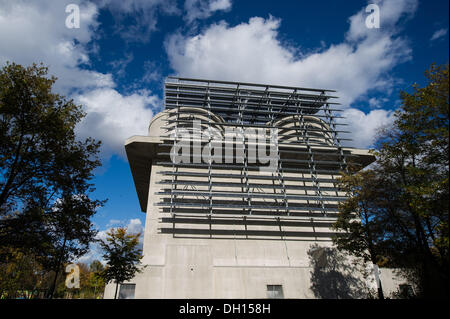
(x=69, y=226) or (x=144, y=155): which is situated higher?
(x=144, y=155)

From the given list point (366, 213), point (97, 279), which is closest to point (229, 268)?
point (97, 279)

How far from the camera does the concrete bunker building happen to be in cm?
2078

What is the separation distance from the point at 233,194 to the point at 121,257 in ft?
35.9

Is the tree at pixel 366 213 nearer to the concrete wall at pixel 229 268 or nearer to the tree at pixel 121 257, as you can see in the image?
the concrete wall at pixel 229 268

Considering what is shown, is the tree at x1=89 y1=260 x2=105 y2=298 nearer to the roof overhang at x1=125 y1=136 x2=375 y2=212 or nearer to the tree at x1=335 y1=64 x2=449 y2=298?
the roof overhang at x1=125 y1=136 x2=375 y2=212

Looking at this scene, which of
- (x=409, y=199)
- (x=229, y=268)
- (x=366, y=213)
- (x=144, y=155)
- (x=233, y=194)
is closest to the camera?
(x=409, y=199)

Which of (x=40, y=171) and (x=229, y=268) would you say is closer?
(x=40, y=171)

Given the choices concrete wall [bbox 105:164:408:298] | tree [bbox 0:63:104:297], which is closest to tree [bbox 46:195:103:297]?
tree [bbox 0:63:104:297]

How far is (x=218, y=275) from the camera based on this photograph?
2092 centimetres

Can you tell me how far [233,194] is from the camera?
24.5 meters

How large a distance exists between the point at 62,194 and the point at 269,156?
63.2 feet

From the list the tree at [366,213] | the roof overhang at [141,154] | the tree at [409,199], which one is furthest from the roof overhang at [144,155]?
the tree at [409,199]

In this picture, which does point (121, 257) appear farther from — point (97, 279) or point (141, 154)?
point (141, 154)
